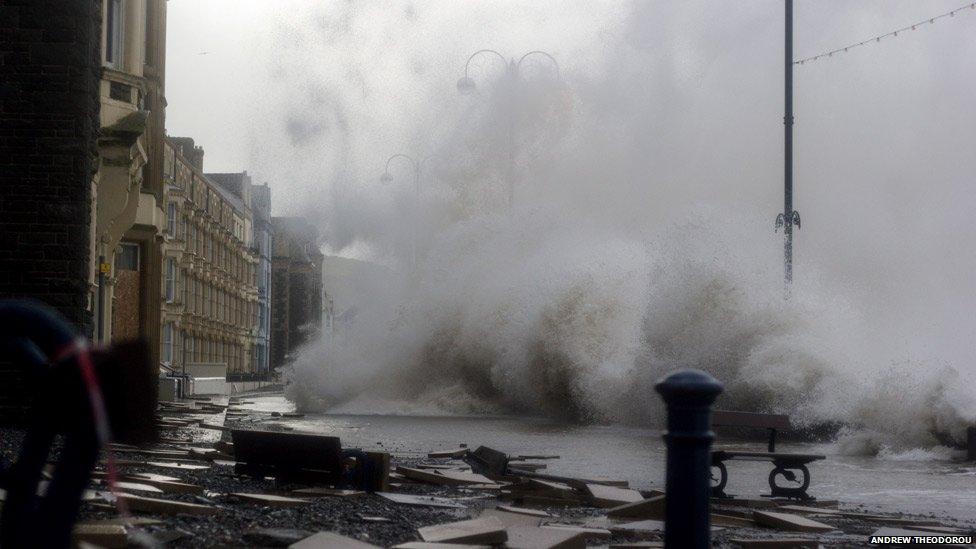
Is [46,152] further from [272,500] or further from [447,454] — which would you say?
[272,500]

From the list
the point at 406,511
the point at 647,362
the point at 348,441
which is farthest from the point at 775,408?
the point at 406,511

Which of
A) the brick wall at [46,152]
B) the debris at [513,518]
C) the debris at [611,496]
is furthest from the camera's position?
the brick wall at [46,152]

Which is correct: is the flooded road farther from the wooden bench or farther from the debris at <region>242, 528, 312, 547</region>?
the debris at <region>242, 528, 312, 547</region>

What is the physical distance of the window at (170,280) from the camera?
5931 centimetres

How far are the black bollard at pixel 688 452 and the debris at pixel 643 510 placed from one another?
Answer: 3.66 metres

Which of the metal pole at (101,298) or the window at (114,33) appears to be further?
the metal pole at (101,298)

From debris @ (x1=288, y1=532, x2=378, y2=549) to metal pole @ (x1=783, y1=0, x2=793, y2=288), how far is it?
16536mm

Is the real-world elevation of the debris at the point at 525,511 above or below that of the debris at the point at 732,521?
above

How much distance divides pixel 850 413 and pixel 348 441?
24.1 feet

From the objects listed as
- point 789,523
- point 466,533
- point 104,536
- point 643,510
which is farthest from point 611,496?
point 104,536

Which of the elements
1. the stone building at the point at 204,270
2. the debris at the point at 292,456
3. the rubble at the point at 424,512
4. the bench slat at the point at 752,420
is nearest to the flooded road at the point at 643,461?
the bench slat at the point at 752,420

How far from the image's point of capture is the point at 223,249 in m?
80.7

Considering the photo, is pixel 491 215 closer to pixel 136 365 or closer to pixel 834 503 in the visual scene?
pixel 834 503

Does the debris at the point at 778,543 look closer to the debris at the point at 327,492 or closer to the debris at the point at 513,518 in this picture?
the debris at the point at 513,518
